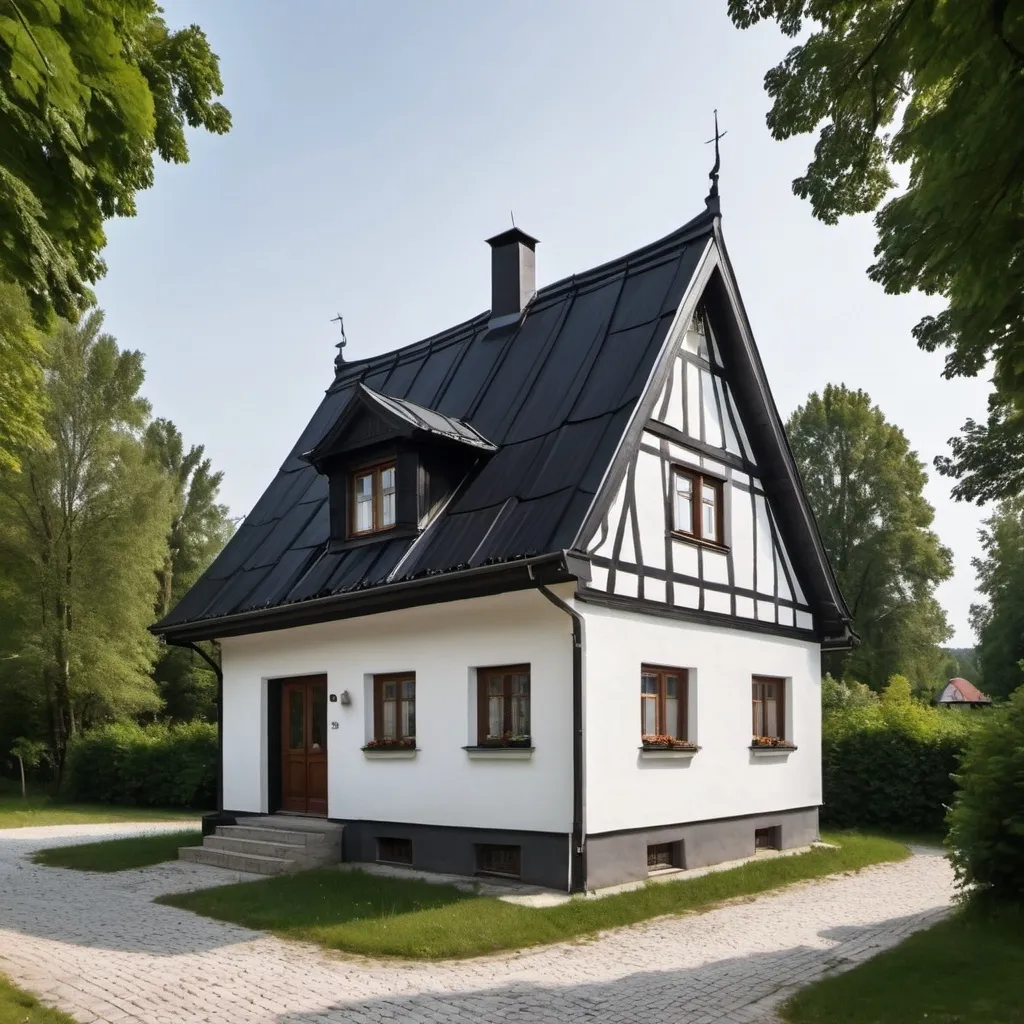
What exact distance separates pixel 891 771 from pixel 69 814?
1714 cm

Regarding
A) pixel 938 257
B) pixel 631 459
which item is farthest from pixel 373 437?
pixel 938 257

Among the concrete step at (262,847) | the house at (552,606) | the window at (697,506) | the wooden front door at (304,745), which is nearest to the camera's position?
the house at (552,606)

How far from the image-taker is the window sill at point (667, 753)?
486 inches

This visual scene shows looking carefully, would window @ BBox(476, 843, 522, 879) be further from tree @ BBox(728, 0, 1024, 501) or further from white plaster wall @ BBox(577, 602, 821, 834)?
tree @ BBox(728, 0, 1024, 501)

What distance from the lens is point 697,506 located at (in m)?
14.1

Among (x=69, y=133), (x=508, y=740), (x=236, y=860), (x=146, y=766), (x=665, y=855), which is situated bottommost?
(x=146, y=766)

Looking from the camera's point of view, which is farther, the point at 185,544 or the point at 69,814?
the point at 185,544

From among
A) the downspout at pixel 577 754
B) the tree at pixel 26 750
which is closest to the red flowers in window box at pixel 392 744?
the downspout at pixel 577 754

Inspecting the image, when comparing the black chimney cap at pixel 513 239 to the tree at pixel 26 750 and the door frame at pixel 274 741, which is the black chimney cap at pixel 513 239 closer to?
the door frame at pixel 274 741

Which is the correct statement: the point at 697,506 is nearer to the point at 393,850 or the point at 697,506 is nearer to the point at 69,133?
the point at 393,850

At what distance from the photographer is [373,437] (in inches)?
560

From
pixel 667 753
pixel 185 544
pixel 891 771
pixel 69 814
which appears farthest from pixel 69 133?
pixel 185 544

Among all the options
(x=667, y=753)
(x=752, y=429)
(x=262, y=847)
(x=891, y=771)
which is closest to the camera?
(x=667, y=753)

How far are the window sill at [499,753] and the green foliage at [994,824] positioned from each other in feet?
14.8
